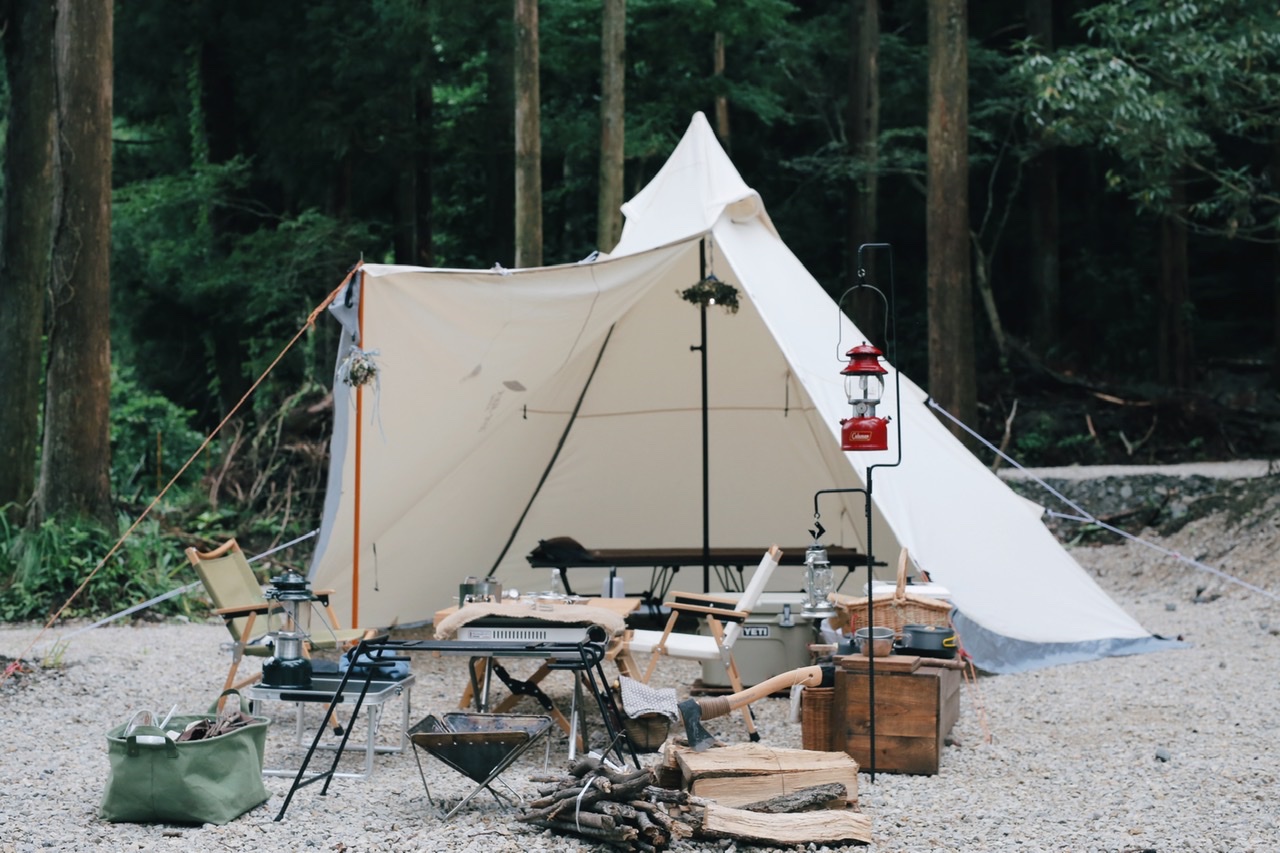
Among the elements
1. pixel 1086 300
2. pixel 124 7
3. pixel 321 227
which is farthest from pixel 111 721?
pixel 1086 300

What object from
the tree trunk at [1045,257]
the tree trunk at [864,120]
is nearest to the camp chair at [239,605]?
the tree trunk at [864,120]

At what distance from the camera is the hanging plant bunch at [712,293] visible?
19.5ft

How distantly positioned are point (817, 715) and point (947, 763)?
1.45 ft

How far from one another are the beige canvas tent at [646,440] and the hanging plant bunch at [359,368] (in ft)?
0.18

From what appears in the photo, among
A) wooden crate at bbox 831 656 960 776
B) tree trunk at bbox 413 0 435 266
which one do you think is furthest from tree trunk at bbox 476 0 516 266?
wooden crate at bbox 831 656 960 776

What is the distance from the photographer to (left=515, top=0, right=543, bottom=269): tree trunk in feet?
29.7

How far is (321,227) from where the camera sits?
12391 mm

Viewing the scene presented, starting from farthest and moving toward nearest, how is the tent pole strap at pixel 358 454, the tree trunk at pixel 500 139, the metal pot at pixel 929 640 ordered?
the tree trunk at pixel 500 139
the tent pole strap at pixel 358 454
the metal pot at pixel 929 640

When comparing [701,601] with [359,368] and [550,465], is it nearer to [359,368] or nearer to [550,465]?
[359,368]

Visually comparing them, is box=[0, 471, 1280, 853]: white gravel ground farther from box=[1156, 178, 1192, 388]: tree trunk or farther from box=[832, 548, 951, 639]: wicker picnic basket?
box=[1156, 178, 1192, 388]: tree trunk

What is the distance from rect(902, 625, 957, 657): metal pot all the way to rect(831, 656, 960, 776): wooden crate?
11 cm

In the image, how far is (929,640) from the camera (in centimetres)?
435

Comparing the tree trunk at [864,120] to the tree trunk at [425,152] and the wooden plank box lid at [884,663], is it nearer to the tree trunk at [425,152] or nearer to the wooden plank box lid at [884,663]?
the tree trunk at [425,152]

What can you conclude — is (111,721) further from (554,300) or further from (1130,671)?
(1130,671)
